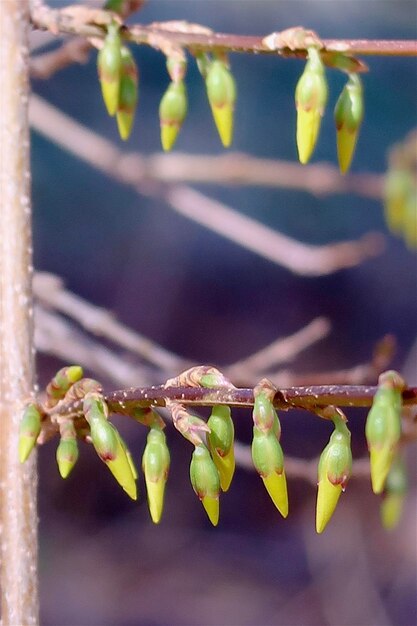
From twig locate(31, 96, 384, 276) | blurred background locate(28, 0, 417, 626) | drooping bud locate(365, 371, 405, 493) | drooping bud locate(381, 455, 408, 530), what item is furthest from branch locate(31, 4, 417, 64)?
blurred background locate(28, 0, 417, 626)

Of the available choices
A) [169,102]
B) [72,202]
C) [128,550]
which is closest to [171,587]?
[128,550]

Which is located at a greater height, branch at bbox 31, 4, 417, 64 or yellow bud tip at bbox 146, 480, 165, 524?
branch at bbox 31, 4, 417, 64

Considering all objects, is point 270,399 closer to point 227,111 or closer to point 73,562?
point 227,111

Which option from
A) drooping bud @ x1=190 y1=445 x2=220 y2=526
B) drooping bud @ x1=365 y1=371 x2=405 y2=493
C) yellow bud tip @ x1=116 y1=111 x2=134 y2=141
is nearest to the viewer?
drooping bud @ x1=365 y1=371 x2=405 y2=493

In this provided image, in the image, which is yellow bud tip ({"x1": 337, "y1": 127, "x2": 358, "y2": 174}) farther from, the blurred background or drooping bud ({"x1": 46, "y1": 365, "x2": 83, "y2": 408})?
the blurred background

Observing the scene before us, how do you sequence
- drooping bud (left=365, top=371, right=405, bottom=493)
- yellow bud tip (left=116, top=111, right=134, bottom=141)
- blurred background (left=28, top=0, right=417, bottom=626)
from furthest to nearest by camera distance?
blurred background (left=28, top=0, right=417, bottom=626) < yellow bud tip (left=116, top=111, right=134, bottom=141) < drooping bud (left=365, top=371, right=405, bottom=493)

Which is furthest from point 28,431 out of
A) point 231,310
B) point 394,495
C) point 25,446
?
point 231,310

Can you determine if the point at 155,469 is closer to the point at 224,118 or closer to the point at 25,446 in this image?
the point at 25,446

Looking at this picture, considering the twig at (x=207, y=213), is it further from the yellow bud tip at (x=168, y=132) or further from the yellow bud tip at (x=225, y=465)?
the yellow bud tip at (x=225, y=465)

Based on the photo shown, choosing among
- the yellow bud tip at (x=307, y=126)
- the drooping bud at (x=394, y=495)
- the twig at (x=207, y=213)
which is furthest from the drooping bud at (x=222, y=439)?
the twig at (x=207, y=213)
